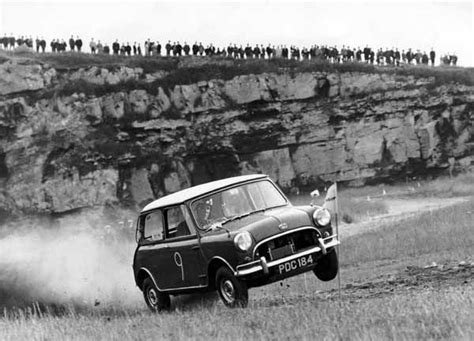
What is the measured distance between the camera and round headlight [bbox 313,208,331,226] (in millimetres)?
12852

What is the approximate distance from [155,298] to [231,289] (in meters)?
2.79

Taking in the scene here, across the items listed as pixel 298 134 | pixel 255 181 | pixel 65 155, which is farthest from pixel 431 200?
pixel 255 181

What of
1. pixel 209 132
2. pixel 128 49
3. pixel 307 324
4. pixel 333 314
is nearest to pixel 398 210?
pixel 209 132

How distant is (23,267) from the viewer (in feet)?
76.6

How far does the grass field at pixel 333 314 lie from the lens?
8450 mm

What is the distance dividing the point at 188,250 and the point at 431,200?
1430 inches

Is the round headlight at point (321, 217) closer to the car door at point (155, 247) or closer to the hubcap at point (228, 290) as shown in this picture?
the hubcap at point (228, 290)

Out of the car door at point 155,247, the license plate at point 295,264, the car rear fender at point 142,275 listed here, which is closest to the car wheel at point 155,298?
the car rear fender at point 142,275

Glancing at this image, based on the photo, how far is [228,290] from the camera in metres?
12.5

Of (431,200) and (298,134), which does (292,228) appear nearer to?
(431,200)

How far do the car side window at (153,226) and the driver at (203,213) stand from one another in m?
1.12

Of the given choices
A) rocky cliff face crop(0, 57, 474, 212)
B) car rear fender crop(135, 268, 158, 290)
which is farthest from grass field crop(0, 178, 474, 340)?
rocky cliff face crop(0, 57, 474, 212)

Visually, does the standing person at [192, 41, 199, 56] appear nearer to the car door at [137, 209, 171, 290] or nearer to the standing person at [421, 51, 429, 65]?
the standing person at [421, 51, 429, 65]

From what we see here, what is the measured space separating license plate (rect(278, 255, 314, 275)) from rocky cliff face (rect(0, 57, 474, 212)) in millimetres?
38422
